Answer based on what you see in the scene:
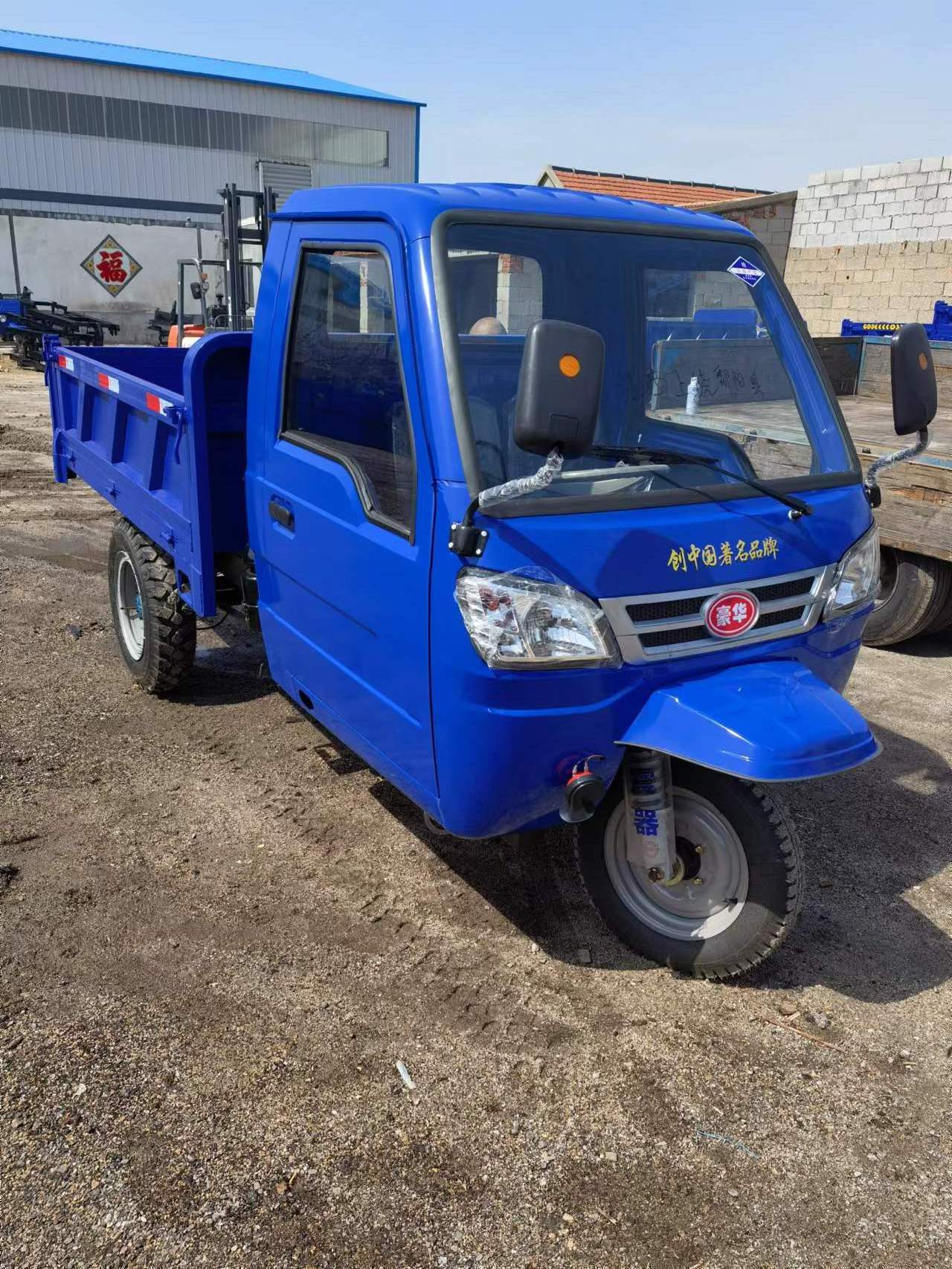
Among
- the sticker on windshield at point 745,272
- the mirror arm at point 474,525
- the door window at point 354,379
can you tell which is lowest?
the mirror arm at point 474,525

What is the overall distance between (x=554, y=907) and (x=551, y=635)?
1.29 m

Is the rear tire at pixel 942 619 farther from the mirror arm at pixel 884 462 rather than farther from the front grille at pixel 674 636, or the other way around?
the front grille at pixel 674 636

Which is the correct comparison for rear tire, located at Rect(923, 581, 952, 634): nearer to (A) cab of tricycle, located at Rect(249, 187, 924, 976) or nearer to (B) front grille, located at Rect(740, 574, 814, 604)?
(A) cab of tricycle, located at Rect(249, 187, 924, 976)

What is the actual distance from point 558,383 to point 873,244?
51.4ft

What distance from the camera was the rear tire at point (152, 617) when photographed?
4652mm

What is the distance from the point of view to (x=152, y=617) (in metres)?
4.67

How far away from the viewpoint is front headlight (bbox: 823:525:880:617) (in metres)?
3.07

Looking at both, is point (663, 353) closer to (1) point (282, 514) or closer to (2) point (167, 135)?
(1) point (282, 514)

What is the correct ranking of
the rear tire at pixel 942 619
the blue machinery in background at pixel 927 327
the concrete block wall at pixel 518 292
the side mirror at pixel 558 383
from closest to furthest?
1. the side mirror at pixel 558 383
2. the concrete block wall at pixel 518 292
3. the rear tire at pixel 942 619
4. the blue machinery in background at pixel 927 327

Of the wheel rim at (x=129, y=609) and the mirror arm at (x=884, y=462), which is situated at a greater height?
the mirror arm at (x=884, y=462)

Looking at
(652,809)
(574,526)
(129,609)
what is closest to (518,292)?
(574,526)

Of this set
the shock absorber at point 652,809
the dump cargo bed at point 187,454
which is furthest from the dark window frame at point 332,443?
the shock absorber at point 652,809

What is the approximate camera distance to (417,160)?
123ft

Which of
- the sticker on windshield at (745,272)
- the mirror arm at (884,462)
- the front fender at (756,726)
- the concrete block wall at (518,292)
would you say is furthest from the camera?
the sticker on windshield at (745,272)
